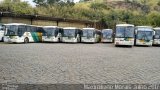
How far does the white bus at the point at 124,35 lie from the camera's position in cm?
3597

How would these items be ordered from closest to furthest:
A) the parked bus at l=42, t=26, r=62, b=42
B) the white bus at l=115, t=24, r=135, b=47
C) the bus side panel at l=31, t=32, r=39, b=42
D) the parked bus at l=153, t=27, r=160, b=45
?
the white bus at l=115, t=24, r=135, b=47 < the bus side panel at l=31, t=32, r=39, b=42 < the parked bus at l=153, t=27, r=160, b=45 < the parked bus at l=42, t=26, r=62, b=42

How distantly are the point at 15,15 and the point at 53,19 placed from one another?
10225 millimetres

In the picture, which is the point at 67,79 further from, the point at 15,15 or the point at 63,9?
the point at 63,9

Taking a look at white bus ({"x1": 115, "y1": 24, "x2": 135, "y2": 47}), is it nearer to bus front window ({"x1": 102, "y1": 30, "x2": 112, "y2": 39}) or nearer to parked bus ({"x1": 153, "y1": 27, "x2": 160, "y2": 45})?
parked bus ({"x1": 153, "y1": 27, "x2": 160, "y2": 45})

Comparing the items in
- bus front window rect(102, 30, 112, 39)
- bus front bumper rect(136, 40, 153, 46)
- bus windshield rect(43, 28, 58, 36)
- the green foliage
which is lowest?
bus front bumper rect(136, 40, 153, 46)

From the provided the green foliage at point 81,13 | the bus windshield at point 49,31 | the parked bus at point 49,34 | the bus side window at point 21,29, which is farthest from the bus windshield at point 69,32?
the green foliage at point 81,13

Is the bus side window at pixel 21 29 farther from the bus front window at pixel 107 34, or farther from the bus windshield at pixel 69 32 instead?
the bus front window at pixel 107 34

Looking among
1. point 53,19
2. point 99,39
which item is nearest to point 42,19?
point 53,19

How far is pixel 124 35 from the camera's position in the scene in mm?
36156

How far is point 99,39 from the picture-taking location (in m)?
55.5

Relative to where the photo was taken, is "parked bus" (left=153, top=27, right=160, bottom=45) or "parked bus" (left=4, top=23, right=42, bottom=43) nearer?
"parked bus" (left=4, top=23, right=42, bottom=43)

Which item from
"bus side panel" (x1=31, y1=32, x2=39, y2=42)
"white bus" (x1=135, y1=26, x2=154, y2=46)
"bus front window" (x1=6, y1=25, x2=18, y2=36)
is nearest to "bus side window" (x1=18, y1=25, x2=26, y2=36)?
"bus front window" (x1=6, y1=25, x2=18, y2=36)

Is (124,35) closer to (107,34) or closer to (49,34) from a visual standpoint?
(49,34)

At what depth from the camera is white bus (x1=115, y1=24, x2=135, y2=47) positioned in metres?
36.0
